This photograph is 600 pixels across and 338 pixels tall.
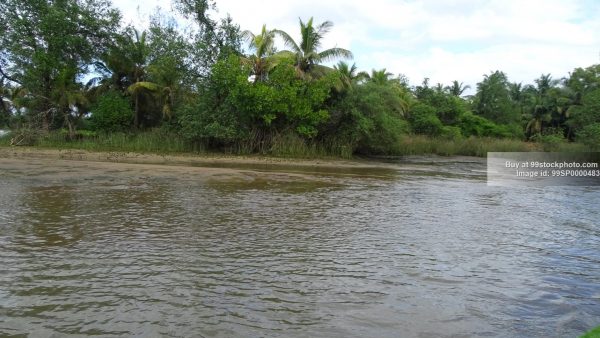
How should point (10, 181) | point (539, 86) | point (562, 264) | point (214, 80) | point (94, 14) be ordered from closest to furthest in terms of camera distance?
point (562, 264), point (10, 181), point (214, 80), point (94, 14), point (539, 86)

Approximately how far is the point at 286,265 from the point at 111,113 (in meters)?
22.6

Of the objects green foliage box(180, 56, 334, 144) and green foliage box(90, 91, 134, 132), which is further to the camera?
green foliage box(90, 91, 134, 132)

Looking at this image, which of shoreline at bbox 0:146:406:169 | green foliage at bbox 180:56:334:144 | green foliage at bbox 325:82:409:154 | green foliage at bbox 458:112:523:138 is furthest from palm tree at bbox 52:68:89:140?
green foliage at bbox 458:112:523:138

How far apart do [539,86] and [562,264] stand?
61.2 meters

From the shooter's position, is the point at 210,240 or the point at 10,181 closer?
the point at 210,240

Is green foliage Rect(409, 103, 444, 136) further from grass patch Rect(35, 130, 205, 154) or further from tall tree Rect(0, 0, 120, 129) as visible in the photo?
tall tree Rect(0, 0, 120, 129)

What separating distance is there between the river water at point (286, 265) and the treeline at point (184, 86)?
12669 millimetres

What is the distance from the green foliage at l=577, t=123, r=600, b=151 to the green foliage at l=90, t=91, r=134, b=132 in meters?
28.7

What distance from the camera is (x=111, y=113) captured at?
25156 millimetres

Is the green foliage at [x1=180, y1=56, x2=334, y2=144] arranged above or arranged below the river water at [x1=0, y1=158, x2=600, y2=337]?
above

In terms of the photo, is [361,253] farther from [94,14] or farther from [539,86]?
[539,86]

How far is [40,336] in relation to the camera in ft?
11.9

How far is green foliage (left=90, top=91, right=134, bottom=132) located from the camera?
82.6ft

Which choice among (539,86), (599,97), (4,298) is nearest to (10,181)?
(4,298)
